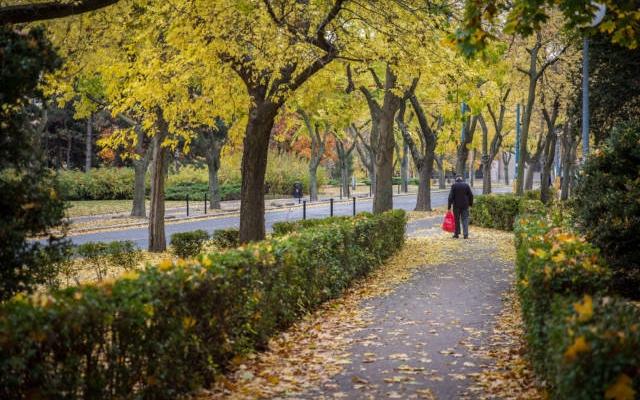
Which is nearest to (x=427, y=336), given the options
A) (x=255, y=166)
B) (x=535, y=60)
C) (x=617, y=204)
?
(x=617, y=204)

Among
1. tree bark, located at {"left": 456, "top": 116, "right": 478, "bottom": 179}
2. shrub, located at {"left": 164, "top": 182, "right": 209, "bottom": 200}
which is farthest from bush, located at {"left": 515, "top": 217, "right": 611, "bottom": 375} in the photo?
shrub, located at {"left": 164, "top": 182, "right": 209, "bottom": 200}

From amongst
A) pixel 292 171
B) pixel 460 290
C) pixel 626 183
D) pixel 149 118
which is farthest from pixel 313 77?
pixel 292 171

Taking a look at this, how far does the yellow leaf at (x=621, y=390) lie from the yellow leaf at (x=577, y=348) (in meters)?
0.22

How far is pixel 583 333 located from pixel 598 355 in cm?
17

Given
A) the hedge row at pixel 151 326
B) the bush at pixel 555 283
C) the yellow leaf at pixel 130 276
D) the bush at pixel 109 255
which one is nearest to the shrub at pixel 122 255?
the bush at pixel 109 255

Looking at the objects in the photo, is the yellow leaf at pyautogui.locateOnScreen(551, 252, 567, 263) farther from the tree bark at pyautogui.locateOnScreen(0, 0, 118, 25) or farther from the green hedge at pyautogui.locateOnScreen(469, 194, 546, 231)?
the green hedge at pyautogui.locateOnScreen(469, 194, 546, 231)

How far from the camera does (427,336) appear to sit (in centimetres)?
767

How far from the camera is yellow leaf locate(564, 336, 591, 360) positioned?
3.54m

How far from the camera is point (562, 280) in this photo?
5156mm

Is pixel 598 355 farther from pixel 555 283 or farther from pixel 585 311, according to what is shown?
pixel 555 283

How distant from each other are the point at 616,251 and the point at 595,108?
11.7 metres

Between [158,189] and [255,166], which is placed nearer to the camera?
[255,166]

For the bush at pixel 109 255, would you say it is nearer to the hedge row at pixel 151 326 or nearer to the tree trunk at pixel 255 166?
the tree trunk at pixel 255 166

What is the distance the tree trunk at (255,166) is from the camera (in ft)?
44.0
